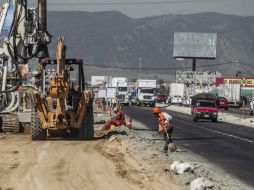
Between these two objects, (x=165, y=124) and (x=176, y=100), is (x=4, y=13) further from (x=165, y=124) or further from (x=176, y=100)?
(x=176, y=100)

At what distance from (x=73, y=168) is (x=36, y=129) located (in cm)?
1004

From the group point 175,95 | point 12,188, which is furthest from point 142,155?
point 175,95

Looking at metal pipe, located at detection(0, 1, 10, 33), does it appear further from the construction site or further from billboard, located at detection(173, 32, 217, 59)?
billboard, located at detection(173, 32, 217, 59)

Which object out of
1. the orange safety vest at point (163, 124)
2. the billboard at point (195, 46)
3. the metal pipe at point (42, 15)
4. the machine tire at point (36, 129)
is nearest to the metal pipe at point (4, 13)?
the metal pipe at point (42, 15)

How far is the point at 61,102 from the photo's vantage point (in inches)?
1091

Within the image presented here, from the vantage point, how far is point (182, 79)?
176m

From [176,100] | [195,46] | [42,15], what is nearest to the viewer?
[42,15]

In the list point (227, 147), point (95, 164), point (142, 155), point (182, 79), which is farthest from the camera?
point (182, 79)

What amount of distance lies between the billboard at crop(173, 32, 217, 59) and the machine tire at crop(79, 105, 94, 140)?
135 metres

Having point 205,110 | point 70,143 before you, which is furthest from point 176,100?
point 70,143

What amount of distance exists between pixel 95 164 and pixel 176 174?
125 inches

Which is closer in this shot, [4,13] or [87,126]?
[87,126]

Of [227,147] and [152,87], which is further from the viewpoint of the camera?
[152,87]

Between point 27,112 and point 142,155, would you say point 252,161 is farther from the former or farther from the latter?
point 27,112
